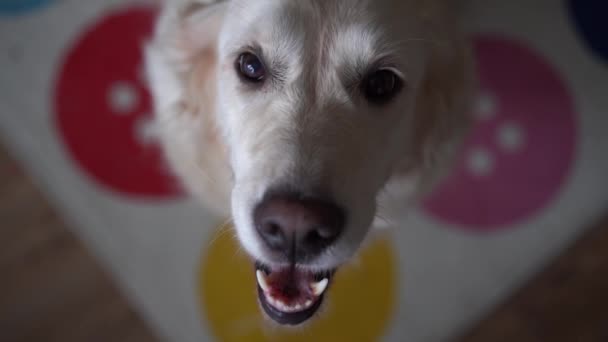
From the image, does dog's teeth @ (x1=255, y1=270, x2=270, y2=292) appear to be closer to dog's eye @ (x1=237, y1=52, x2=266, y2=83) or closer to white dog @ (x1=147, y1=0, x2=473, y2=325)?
white dog @ (x1=147, y1=0, x2=473, y2=325)

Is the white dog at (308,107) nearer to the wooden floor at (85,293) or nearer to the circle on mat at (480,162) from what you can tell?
Answer: the circle on mat at (480,162)

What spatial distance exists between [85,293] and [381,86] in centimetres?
172

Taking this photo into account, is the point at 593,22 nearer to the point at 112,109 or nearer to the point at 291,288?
the point at 291,288

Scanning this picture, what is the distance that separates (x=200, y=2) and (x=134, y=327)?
1.48m

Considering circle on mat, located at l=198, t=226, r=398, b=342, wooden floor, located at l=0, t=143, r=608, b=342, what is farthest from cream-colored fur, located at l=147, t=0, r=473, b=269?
wooden floor, located at l=0, t=143, r=608, b=342

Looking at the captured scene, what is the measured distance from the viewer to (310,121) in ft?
4.14

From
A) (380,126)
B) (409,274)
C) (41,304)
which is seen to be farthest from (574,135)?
(41,304)

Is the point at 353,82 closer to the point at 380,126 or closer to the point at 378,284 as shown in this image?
the point at 380,126

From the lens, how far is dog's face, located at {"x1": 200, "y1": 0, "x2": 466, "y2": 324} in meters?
1.15

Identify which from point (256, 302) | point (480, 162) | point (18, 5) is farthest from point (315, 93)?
point (18, 5)

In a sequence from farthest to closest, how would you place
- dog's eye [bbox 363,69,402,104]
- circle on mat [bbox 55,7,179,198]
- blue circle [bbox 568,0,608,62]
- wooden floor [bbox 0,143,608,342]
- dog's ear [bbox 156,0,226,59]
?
blue circle [bbox 568,0,608,62] < circle on mat [bbox 55,7,179,198] < wooden floor [bbox 0,143,608,342] < dog's ear [bbox 156,0,226,59] < dog's eye [bbox 363,69,402,104]

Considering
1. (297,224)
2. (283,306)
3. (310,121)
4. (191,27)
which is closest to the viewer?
(297,224)

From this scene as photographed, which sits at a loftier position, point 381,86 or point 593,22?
point 381,86

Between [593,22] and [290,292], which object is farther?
[593,22]
